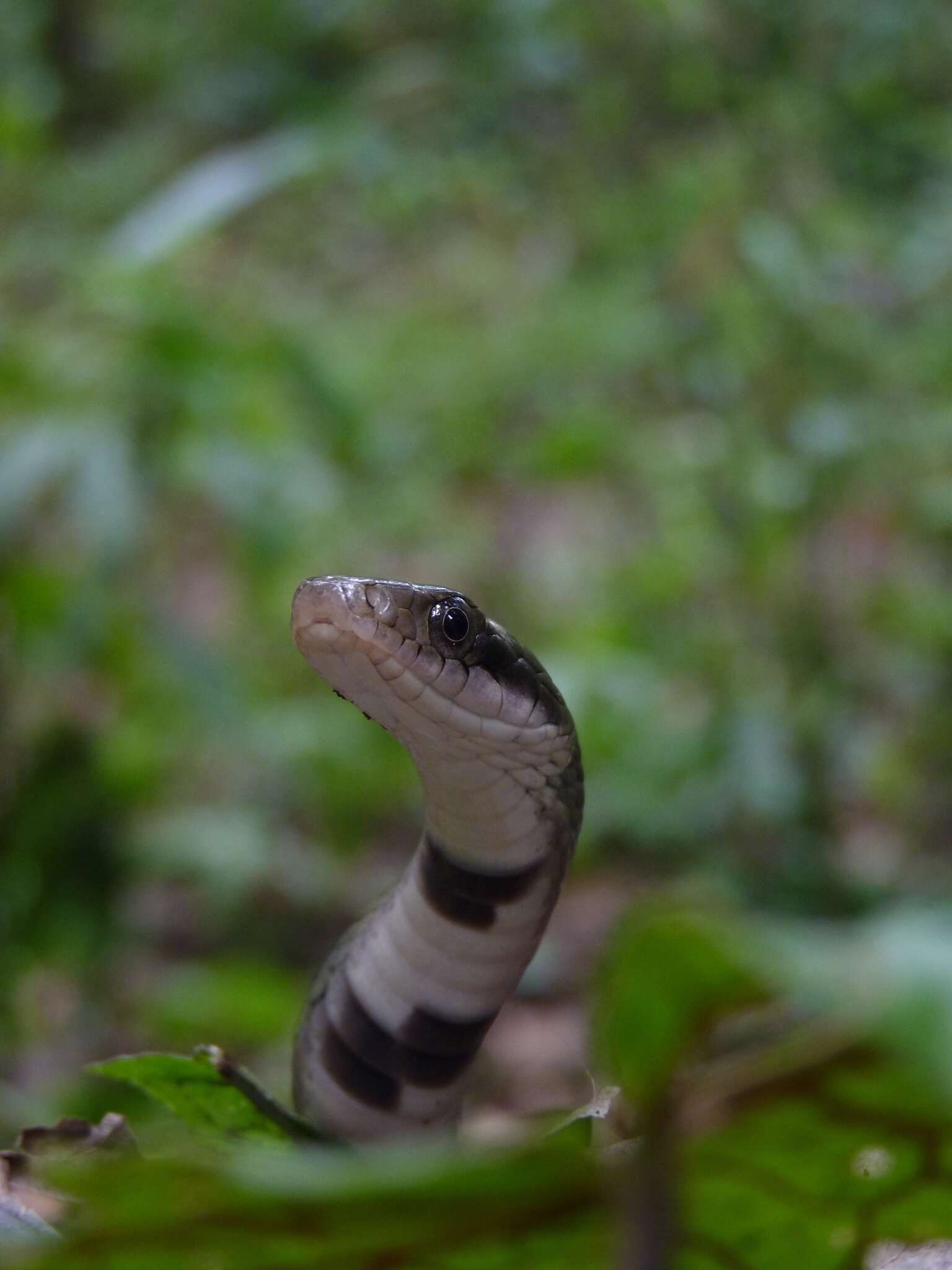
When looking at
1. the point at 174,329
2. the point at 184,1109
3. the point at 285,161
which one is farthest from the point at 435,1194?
the point at 285,161

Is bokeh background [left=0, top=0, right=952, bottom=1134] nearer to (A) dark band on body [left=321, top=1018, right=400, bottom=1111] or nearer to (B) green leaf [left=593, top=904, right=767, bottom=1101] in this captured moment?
(A) dark band on body [left=321, top=1018, right=400, bottom=1111]

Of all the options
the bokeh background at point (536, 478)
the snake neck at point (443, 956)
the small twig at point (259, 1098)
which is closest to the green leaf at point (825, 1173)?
the small twig at point (259, 1098)

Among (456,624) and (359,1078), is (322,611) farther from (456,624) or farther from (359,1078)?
(359,1078)

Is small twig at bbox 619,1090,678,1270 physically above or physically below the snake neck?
A: below

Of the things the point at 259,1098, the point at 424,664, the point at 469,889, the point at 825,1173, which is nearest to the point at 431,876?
the point at 469,889

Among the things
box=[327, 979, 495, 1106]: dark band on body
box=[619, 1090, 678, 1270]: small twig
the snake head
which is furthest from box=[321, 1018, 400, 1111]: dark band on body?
box=[619, 1090, 678, 1270]: small twig

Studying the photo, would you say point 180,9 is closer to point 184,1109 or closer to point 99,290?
point 99,290
